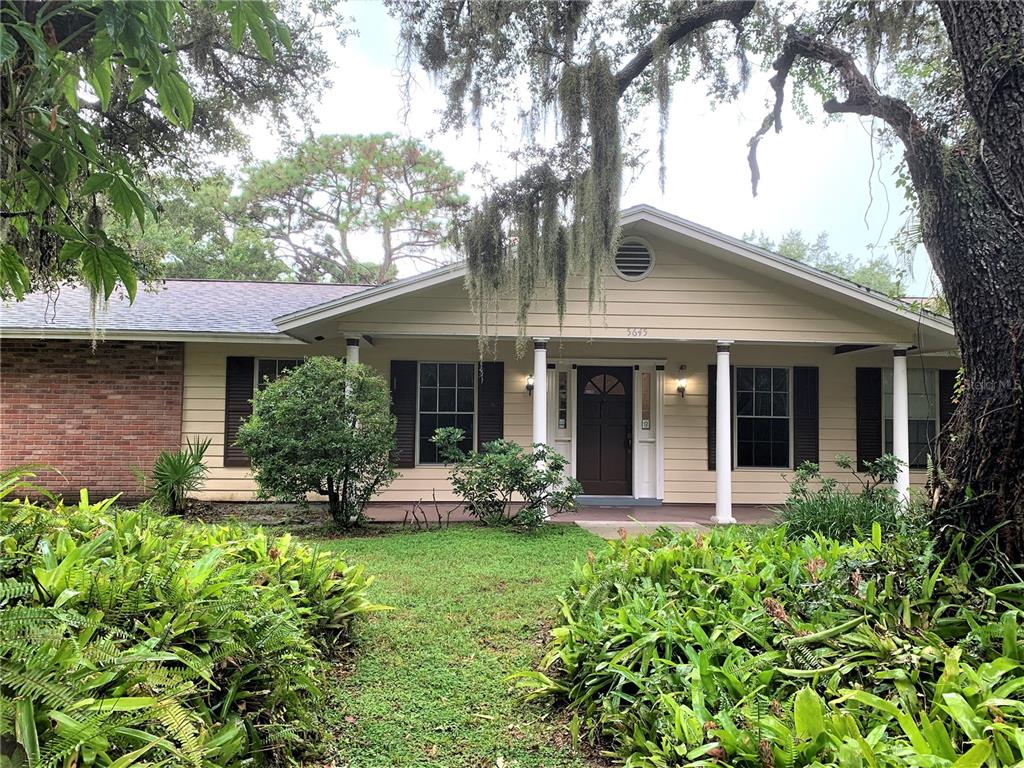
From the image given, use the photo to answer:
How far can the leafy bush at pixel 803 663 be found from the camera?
1.74 metres

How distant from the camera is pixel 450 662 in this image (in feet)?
10.6

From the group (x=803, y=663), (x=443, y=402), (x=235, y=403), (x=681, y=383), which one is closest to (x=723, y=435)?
(x=681, y=383)

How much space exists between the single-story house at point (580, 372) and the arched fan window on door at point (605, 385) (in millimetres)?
31

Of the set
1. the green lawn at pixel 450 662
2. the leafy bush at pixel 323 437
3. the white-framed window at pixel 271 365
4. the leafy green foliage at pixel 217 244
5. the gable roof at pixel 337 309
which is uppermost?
the leafy green foliage at pixel 217 244

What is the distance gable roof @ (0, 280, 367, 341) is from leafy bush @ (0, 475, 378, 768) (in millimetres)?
5357

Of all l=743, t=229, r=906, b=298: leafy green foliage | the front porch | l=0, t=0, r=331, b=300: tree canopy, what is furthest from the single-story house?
l=743, t=229, r=906, b=298: leafy green foliage

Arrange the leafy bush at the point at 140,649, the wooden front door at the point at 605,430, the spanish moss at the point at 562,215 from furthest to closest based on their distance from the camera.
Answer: the wooden front door at the point at 605,430, the spanish moss at the point at 562,215, the leafy bush at the point at 140,649

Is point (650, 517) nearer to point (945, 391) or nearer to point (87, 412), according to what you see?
point (945, 391)

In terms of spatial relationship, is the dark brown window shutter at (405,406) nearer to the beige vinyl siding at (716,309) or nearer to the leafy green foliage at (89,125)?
the beige vinyl siding at (716,309)

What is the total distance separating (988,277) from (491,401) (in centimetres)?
671

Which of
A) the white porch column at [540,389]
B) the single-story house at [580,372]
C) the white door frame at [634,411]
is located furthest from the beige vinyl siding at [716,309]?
the white door frame at [634,411]

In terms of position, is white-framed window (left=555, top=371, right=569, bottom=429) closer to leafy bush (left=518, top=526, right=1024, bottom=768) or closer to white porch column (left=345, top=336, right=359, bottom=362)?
white porch column (left=345, top=336, right=359, bottom=362)

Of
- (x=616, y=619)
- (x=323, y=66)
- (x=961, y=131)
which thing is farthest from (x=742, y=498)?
(x=323, y=66)

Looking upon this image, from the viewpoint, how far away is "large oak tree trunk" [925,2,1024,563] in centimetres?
248
